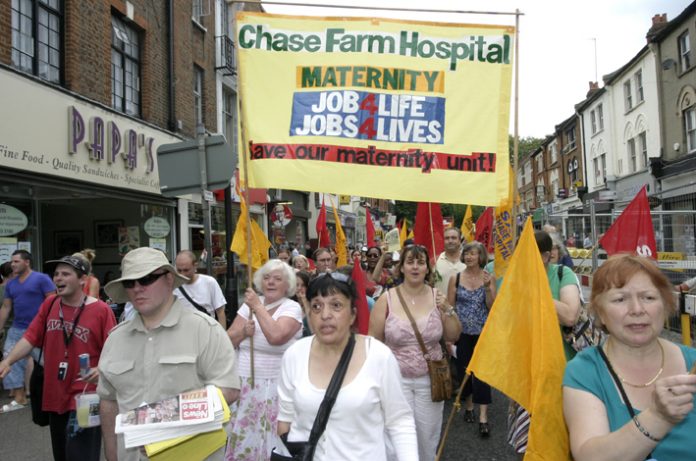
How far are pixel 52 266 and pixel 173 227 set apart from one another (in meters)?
3.67

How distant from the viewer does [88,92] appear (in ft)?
35.2

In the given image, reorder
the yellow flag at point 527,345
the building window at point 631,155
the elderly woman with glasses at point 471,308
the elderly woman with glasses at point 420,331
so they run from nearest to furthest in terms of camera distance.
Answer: the yellow flag at point 527,345, the elderly woman with glasses at point 420,331, the elderly woman with glasses at point 471,308, the building window at point 631,155

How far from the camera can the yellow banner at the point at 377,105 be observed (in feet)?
12.6

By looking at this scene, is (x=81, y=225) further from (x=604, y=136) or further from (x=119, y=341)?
(x=604, y=136)

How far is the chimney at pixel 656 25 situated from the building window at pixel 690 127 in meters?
3.97

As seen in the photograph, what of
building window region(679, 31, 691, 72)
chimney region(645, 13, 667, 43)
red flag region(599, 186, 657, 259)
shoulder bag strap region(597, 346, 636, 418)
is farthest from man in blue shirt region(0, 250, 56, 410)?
chimney region(645, 13, 667, 43)

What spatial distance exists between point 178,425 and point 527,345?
74.1 inches

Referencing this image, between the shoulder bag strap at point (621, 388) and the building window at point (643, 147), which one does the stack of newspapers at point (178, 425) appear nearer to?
the shoulder bag strap at point (621, 388)

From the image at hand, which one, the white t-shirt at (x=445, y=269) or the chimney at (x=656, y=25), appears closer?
the white t-shirt at (x=445, y=269)

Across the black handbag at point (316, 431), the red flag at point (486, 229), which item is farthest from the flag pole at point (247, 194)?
the red flag at point (486, 229)

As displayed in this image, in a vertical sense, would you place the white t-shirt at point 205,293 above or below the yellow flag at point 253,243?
below

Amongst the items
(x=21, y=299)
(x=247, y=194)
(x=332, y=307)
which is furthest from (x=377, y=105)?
(x=21, y=299)

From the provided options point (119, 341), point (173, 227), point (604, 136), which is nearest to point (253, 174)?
point (119, 341)

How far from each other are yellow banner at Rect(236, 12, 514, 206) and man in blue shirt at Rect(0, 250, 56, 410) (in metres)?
4.36
